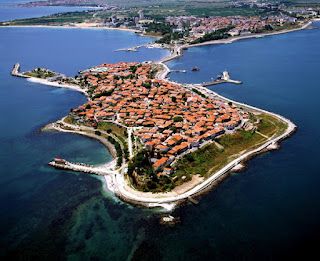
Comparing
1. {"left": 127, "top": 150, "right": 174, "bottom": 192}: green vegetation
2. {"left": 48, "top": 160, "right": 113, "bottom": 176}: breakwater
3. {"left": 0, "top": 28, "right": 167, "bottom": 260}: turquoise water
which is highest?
{"left": 127, "top": 150, "right": 174, "bottom": 192}: green vegetation

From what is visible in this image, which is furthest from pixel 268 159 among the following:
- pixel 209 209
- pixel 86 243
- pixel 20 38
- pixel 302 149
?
pixel 20 38

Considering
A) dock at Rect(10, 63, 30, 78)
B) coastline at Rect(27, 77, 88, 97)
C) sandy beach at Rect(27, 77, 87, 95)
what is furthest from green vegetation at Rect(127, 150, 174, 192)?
dock at Rect(10, 63, 30, 78)

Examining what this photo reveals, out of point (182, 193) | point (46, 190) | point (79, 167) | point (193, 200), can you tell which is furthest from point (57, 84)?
point (193, 200)

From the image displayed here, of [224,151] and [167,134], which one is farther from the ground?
[167,134]

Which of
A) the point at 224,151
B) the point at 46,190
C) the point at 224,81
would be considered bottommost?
the point at 46,190

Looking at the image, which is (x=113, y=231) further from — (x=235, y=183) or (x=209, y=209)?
(x=235, y=183)

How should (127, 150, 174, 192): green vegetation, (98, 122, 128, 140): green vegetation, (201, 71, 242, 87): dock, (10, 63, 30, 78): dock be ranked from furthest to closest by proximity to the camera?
(10, 63, 30, 78): dock, (201, 71, 242, 87): dock, (98, 122, 128, 140): green vegetation, (127, 150, 174, 192): green vegetation

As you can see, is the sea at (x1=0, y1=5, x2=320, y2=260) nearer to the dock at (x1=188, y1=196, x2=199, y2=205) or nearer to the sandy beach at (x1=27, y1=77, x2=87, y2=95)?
the dock at (x1=188, y1=196, x2=199, y2=205)

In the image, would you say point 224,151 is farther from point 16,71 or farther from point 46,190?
point 16,71

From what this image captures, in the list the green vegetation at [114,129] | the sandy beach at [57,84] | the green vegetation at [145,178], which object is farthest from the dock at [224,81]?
the green vegetation at [145,178]

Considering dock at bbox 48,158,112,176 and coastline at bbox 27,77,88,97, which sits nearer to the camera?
dock at bbox 48,158,112,176

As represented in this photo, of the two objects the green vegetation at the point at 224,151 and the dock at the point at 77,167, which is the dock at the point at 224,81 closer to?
the green vegetation at the point at 224,151

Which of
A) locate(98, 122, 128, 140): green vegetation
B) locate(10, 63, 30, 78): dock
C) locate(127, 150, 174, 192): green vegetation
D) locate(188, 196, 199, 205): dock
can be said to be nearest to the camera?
locate(188, 196, 199, 205): dock
